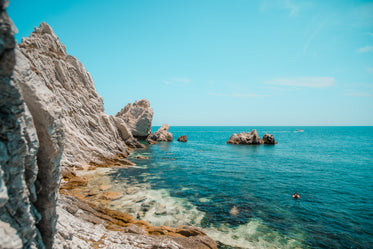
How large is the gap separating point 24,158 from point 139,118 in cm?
8099

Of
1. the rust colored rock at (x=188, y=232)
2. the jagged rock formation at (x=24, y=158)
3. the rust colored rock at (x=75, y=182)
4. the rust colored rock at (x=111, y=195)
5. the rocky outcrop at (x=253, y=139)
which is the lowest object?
the rust colored rock at (x=111, y=195)

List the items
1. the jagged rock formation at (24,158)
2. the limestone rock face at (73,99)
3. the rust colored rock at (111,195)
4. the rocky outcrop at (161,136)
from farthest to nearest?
the rocky outcrop at (161,136), the limestone rock face at (73,99), the rust colored rock at (111,195), the jagged rock formation at (24,158)

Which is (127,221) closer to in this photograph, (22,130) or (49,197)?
(49,197)

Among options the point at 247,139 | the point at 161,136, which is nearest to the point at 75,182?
the point at 161,136

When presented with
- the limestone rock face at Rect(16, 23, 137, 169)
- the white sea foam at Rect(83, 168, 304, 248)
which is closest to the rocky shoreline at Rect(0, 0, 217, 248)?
the limestone rock face at Rect(16, 23, 137, 169)

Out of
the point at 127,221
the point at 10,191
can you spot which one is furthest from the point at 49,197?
the point at 127,221

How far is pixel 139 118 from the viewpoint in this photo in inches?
3356

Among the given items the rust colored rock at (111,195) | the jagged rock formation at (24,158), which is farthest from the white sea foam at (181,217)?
the jagged rock formation at (24,158)

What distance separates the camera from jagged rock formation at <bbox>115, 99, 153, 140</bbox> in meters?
85.1

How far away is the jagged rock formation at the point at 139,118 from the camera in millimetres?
85062

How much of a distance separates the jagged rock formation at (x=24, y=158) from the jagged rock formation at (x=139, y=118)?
258 ft

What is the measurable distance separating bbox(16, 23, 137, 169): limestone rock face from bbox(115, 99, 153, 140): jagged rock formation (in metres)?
39.1

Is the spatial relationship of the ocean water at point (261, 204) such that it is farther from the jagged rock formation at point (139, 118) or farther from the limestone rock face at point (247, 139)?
the limestone rock face at point (247, 139)

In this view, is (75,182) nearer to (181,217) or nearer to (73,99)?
(181,217)
